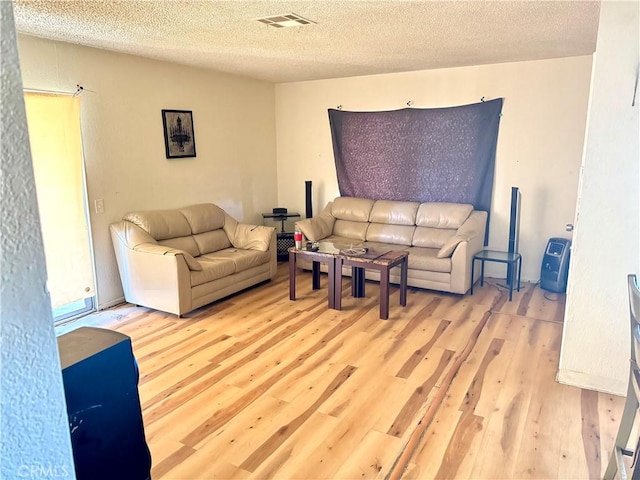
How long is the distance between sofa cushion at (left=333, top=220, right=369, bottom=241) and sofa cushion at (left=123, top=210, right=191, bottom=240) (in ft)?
5.80

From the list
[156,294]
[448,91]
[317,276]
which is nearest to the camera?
[156,294]

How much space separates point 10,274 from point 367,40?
11.6ft

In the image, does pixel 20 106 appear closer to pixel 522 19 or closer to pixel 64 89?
pixel 522 19

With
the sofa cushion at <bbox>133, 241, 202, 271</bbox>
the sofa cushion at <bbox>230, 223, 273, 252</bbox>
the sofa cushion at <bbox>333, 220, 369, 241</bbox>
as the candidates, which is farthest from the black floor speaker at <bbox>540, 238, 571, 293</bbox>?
the sofa cushion at <bbox>133, 241, 202, 271</bbox>

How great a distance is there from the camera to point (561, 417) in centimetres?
251

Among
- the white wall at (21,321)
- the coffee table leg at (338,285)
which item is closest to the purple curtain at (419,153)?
the coffee table leg at (338,285)

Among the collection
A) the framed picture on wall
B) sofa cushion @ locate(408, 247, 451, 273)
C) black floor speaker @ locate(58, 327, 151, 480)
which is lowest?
sofa cushion @ locate(408, 247, 451, 273)

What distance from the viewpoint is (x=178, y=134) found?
4863 millimetres

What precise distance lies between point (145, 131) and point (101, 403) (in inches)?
147

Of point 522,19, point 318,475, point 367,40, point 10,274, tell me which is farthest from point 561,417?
point 367,40

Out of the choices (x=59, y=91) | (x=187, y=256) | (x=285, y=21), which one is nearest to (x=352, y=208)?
(x=187, y=256)

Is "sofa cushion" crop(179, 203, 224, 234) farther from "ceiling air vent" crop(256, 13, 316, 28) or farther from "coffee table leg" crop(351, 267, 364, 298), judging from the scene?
"ceiling air vent" crop(256, 13, 316, 28)

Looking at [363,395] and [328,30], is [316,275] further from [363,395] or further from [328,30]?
[328,30]

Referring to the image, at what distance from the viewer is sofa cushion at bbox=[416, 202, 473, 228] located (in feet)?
16.1
